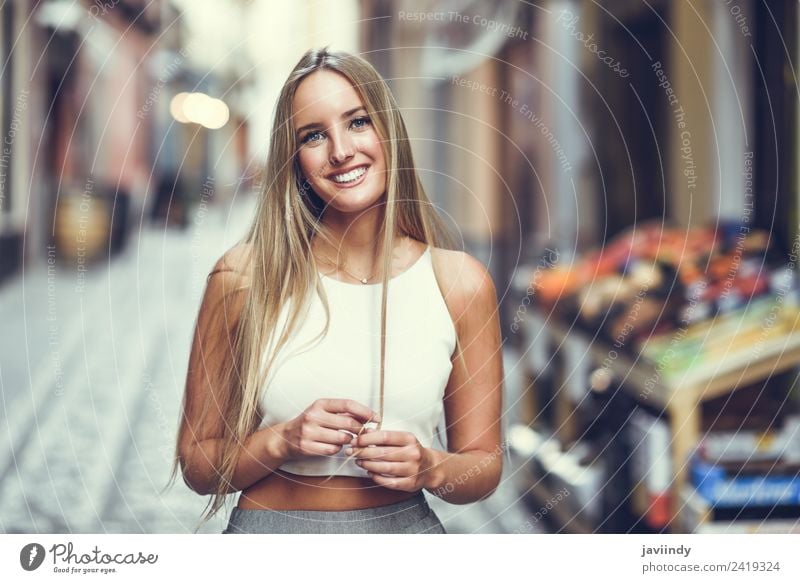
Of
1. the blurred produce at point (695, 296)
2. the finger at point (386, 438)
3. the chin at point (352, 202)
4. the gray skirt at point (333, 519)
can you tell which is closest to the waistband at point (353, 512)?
the gray skirt at point (333, 519)

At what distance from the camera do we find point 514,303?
306 cm

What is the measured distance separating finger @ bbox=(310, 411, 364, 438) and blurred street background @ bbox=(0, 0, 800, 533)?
40cm

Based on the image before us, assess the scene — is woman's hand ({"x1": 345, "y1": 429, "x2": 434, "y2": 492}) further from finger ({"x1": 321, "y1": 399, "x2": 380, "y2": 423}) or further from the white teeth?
the white teeth

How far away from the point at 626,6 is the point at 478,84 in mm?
458

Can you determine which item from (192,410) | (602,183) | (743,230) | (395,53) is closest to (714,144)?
(743,230)

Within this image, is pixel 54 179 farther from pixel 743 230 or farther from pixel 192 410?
pixel 743 230

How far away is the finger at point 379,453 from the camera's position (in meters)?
1.51

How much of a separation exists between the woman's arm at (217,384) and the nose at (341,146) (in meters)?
0.20

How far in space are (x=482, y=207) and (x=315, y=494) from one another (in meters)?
0.82

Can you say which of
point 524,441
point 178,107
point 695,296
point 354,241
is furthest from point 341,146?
point 524,441

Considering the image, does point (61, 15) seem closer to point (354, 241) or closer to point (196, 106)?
point (196, 106)

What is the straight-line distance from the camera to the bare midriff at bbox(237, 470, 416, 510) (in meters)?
1.55

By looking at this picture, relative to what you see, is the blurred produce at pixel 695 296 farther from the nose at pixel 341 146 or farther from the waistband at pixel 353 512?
the nose at pixel 341 146

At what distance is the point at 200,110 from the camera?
197 centimetres
